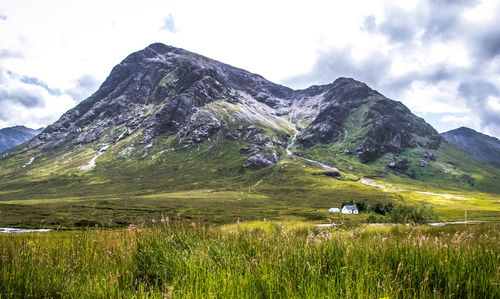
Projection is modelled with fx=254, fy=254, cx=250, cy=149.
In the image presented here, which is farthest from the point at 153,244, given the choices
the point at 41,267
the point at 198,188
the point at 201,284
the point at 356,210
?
the point at 198,188

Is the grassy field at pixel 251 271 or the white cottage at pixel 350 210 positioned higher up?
the grassy field at pixel 251 271

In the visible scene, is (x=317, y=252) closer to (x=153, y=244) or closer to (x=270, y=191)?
(x=153, y=244)

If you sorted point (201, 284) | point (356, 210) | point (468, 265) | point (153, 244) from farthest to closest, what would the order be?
point (356, 210), point (153, 244), point (468, 265), point (201, 284)

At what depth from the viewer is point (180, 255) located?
597 centimetres

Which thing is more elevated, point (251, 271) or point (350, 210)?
point (251, 271)

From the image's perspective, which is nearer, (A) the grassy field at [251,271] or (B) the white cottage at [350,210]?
(A) the grassy field at [251,271]

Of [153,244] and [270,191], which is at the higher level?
[153,244]

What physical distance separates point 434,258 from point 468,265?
0.52m

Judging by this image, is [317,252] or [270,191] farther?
[270,191]

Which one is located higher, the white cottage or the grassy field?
the grassy field

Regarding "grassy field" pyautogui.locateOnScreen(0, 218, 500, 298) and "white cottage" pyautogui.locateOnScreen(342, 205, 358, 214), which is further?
"white cottage" pyautogui.locateOnScreen(342, 205, 358, 214)

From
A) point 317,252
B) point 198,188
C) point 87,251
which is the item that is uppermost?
point 317,252

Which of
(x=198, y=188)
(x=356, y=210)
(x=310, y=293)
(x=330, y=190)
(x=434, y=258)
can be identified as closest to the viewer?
(x=310, y=293)

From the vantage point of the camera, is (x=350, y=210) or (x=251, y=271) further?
(x=350, y=210)
